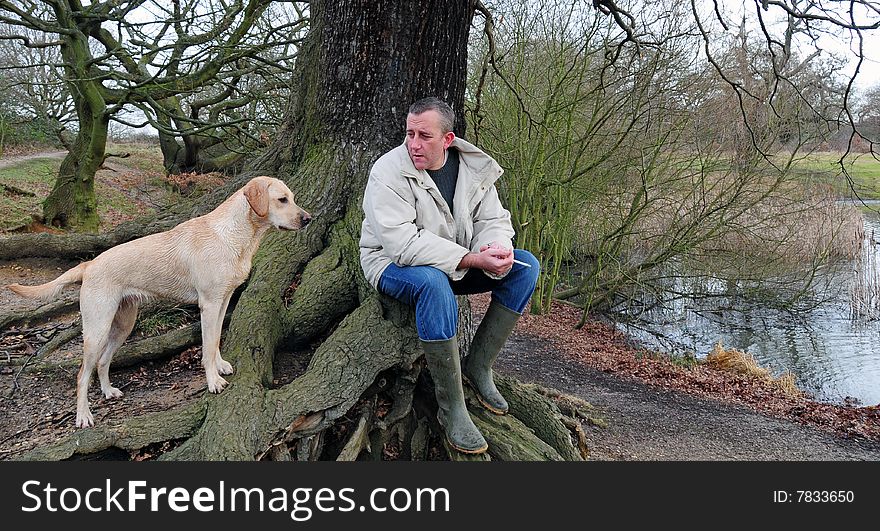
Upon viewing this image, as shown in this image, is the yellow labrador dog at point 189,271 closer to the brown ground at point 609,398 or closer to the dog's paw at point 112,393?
the dog's paw at point 112,393

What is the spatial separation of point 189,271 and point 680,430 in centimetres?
463

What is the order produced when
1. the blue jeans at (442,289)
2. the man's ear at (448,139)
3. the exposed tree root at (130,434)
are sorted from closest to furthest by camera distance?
the exposed tree root at (130,434) < the blue jeans at (442,289) < the man's ear at (448,139)

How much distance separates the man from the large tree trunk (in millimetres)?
363

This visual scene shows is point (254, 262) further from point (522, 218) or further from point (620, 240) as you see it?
point (620, 240)

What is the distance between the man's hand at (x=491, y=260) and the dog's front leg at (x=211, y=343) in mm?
1472

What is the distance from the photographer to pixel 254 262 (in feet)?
15.1

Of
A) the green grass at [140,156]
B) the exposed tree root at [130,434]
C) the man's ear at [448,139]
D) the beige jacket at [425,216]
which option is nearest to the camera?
the exposed tree root at [130,434]

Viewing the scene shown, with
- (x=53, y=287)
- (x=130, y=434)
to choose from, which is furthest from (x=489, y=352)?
(x=53, y=287)

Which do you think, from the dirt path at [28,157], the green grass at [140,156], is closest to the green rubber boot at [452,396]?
the dirt path at [28,157]

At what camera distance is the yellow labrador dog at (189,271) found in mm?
3580

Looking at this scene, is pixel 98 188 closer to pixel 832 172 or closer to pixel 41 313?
pixel 41 313

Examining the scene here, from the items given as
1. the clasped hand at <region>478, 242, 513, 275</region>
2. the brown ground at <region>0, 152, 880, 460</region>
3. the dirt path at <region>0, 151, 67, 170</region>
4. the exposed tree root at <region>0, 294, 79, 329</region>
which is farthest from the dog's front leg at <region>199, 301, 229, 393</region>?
the dirt path at <region>0, 151, 67, 170</region>

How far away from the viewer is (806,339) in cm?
1155

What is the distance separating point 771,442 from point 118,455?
5569 mm
